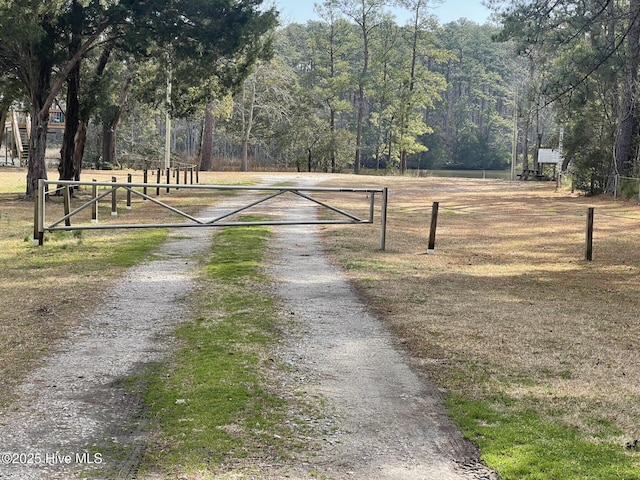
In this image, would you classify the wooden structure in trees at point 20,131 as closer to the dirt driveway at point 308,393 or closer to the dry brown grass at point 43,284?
the dry brown grass at point 43,284

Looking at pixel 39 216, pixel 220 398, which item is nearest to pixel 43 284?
pixel 39 216

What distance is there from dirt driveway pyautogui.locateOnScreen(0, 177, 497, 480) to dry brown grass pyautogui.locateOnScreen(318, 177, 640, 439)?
1.50 ft

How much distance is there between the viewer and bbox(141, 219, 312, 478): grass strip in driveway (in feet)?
13.4

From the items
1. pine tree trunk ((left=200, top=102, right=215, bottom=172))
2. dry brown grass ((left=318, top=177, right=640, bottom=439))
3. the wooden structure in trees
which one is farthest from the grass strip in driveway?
pine tree trunk ((left=200, top=102, right=215, bottom=172))

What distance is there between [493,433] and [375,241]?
1016 centimetres

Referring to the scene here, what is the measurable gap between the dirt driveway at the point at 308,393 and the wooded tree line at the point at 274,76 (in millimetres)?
9191

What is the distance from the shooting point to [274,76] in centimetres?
6009

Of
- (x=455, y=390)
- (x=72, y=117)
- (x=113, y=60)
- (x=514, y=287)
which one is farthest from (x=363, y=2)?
(x=455, y=390)

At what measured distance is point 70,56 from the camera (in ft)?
68.3

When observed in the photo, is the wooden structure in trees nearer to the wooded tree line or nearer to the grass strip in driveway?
the wooded tree line

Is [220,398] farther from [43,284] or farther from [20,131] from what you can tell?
[20,131]

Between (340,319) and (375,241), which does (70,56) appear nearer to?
(375,241)

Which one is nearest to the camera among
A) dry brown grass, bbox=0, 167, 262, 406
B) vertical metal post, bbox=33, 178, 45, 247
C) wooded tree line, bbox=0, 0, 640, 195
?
dry brown grass, bbox=0, 167, 262, 406

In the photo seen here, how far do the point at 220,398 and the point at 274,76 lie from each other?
56830mm
